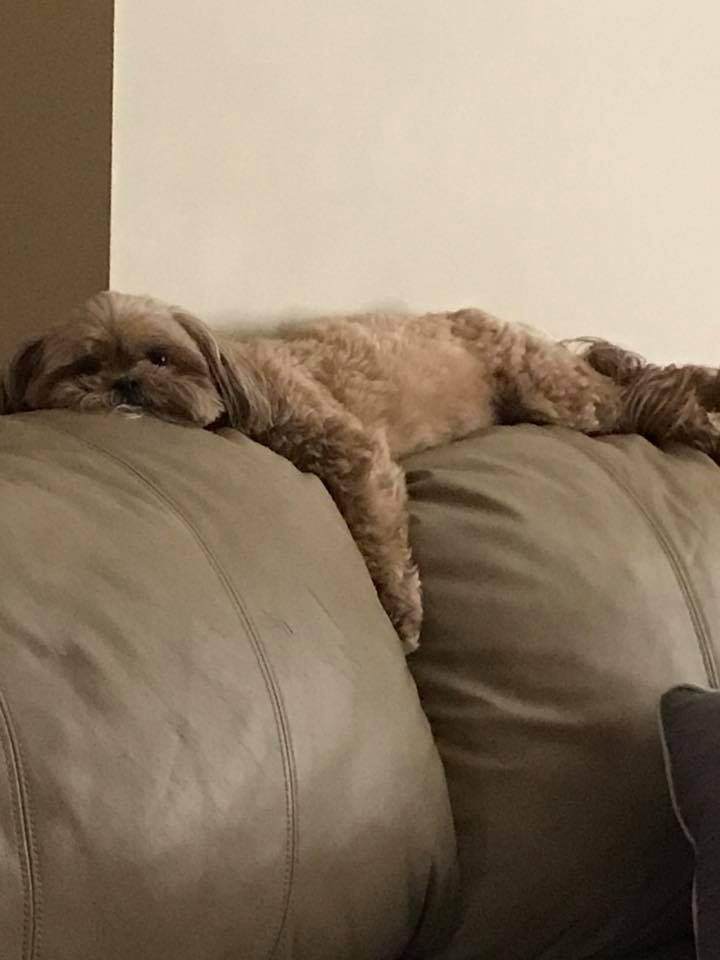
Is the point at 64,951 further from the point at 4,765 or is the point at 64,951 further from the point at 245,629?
the point at 245,629

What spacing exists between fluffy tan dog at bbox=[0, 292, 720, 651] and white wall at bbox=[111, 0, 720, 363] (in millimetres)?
100

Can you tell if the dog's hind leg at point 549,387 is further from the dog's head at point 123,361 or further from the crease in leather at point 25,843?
the crease in leather at point 25,843

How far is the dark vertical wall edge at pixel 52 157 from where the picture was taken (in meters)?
1.52

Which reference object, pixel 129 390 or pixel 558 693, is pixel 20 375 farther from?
pixel 558 693

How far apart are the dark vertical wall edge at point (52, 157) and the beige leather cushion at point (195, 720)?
368mm

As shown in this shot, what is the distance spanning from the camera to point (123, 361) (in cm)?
138

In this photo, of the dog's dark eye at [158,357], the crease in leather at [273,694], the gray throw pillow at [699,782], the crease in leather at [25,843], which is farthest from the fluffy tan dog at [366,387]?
the crease in leather at [25,843]

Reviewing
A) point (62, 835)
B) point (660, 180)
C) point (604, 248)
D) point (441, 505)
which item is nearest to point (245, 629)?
point (62, 835)

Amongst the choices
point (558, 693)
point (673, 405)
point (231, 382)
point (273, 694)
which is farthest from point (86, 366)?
point (673, 405)

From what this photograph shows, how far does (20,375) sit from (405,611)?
466 millimetres

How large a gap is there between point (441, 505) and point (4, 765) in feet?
2.15

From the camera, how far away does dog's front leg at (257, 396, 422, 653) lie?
137 cm

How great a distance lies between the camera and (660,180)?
206 centimetres

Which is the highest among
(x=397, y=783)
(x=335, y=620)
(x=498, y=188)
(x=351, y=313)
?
(x=498, y=188)
